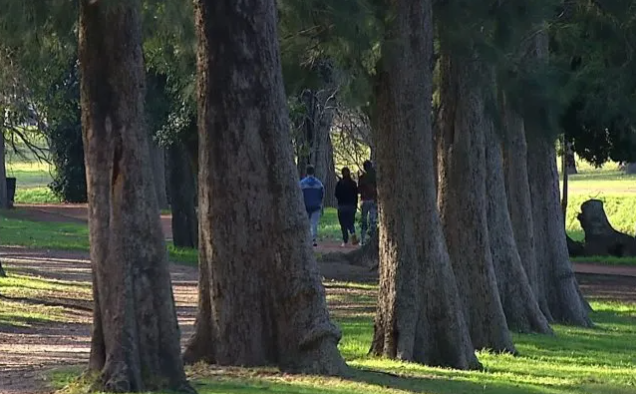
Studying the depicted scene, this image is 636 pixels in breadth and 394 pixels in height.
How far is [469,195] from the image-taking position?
16.3m

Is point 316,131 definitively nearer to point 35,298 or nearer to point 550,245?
Result: point 550,245

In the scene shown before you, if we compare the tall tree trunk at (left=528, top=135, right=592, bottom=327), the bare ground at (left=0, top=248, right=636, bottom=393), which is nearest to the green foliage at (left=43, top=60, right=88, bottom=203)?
the bare ground at (left=0, top=248, right=636, bottom=393)

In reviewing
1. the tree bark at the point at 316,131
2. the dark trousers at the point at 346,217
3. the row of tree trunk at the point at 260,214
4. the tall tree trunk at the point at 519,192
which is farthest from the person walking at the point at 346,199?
the row of tree trunk at the point at 260,214

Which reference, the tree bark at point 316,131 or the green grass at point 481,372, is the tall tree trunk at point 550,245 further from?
the tree bark at point 316,131

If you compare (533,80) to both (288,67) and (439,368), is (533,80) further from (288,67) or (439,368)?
(439,368)

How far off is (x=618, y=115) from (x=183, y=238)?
12066 millimetres

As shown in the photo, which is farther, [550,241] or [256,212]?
[550,241]

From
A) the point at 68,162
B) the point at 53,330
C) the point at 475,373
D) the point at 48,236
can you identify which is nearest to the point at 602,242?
the point at 48,236

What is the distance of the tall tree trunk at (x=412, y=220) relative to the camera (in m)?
14.4

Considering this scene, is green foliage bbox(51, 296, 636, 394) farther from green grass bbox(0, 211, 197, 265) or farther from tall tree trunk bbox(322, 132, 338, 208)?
tall tree trunk bbox(322, 132, 338, 208)

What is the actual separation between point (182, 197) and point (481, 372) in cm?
1690

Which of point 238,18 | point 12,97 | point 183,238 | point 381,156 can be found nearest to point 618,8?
point 381,156

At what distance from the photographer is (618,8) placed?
1831cm

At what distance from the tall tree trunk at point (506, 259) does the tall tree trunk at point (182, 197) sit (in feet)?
40.3
